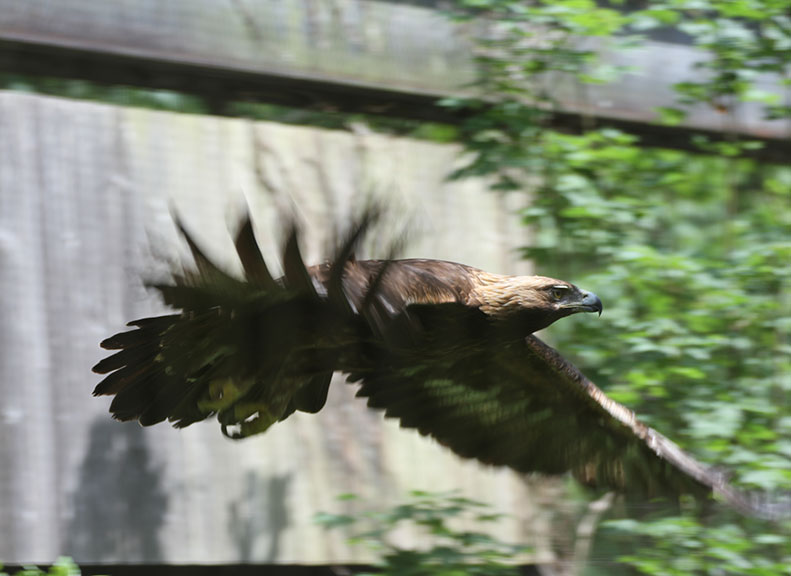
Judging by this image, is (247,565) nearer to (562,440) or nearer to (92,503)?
(92,503)

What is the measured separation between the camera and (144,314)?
4.12 m

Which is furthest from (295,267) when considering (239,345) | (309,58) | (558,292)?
(309,58)

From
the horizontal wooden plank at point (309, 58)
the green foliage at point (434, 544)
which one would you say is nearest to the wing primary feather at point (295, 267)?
the green foliage at point (434, 544)

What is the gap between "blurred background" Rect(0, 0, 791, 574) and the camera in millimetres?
4043

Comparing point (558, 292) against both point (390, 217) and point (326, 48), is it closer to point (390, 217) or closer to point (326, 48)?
point (390, 217)

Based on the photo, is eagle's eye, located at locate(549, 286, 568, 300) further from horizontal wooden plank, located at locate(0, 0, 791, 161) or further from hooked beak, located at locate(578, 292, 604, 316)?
horizontal wooden plank, located at locate(0, 0, 791, 161)

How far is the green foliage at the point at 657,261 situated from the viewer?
14.1ft

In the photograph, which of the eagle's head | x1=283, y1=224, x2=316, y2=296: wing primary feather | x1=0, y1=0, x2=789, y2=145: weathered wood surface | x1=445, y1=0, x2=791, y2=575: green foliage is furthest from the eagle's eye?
x1=283, y1=224, x2=316, y2=296: wing primary feather

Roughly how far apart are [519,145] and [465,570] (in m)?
1.78

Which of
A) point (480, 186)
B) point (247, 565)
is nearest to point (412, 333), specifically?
point (247, 565)

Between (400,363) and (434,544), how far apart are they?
0.89m

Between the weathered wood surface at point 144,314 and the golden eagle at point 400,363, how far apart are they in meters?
0.33

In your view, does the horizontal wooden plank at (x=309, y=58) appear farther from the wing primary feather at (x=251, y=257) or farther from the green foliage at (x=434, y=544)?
the wing primary feather at (x=251, y=257)

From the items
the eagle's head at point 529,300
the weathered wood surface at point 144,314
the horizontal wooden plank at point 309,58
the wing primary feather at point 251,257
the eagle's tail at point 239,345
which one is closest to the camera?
the wing primary feather at point 251,257
